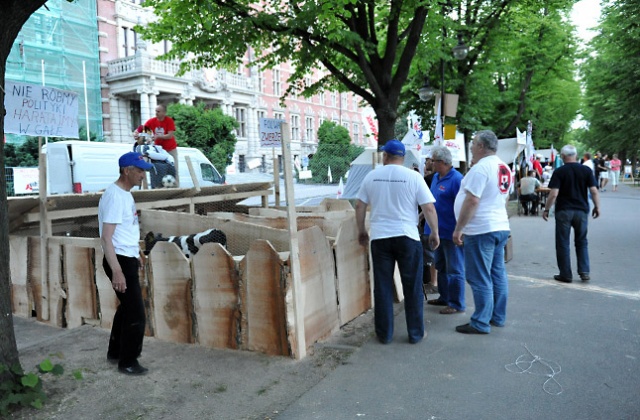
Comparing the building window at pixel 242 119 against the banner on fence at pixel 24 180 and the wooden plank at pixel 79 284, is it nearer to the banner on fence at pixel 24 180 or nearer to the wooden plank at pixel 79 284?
the banner on fence at pixel 24 180

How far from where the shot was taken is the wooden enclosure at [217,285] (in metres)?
4.76

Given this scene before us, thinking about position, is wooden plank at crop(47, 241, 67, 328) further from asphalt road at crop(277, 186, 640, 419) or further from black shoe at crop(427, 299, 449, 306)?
black shoe at crop(427, 299, 449, 306)

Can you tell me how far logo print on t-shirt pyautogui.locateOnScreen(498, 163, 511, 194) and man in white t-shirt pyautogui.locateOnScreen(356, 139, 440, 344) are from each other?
0.84 m

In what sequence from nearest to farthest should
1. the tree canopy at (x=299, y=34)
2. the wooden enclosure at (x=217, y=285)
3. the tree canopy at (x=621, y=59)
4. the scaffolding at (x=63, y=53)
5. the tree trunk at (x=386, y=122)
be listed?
1. the wooden enclosure at (x=217, y=285)
2. the tree canopy at (x=299, y=34)
3. the tree trunk at (x=386, y=122)
4. the tree canopy at (x=621, y=59)
5. the scaffolding at (x=63, y=53)

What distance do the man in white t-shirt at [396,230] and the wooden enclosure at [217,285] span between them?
596 millimetres

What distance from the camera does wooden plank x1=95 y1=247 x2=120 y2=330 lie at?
5.70 metres

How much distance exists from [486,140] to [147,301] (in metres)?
3.78

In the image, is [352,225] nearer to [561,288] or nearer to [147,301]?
[147,301]

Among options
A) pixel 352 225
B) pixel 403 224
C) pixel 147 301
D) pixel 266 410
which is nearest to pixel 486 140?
pixel 403 224

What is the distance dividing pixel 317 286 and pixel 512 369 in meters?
1.88

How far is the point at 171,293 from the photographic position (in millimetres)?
5199

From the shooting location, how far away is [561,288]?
7156mm

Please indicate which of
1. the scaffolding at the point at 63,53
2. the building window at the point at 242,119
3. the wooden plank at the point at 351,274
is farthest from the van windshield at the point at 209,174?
the building window at the point at 242,119

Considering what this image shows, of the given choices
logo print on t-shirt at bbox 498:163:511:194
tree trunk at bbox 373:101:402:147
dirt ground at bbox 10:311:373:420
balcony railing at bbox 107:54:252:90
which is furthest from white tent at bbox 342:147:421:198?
balcony railing at bbox 107:54:252:90
